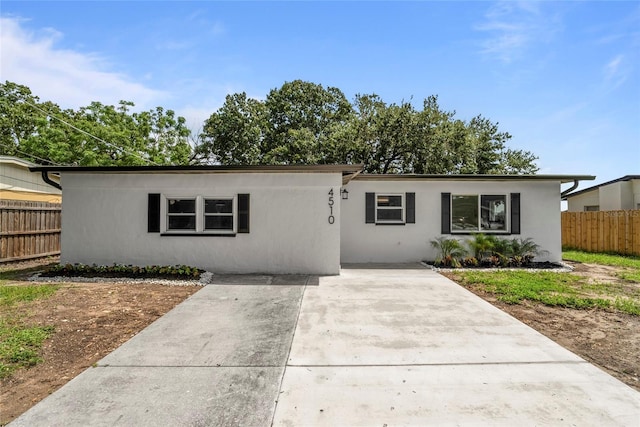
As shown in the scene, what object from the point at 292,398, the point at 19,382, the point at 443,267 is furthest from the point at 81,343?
the point at 443,267

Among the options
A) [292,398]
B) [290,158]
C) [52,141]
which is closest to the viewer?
[292,398]

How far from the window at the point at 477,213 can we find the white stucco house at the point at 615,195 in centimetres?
Answer: 969

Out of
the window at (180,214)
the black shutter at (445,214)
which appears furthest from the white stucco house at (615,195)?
the window at (180,214)

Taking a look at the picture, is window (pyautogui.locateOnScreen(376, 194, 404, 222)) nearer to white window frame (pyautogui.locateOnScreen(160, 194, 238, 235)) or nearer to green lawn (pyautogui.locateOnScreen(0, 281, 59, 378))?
white window frame (pyautogui.locateOnScreen(160, 194, 238, 235))

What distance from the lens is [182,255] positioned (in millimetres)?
8516

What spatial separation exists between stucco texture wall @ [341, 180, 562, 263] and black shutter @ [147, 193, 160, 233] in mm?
5227

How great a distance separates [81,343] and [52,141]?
21247 millimetres

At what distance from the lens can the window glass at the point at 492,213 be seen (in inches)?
408

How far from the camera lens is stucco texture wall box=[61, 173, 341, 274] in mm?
8328

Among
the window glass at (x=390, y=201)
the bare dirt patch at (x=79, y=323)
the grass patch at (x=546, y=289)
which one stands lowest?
the bare dirt patch at (x=79, y=323)

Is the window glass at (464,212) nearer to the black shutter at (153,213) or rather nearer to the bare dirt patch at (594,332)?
the bare dirt patch at (594,332)

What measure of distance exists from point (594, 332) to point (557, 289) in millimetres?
2532

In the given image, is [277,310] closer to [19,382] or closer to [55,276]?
[19,382]

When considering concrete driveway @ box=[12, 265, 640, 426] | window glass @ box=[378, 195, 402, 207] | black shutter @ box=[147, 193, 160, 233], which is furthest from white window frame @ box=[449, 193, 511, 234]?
black shutter @ box=[147, 193, 160, 233]
